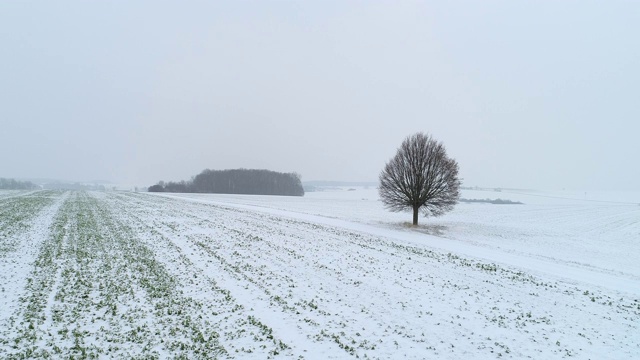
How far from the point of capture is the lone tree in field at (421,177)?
40906 millimetres

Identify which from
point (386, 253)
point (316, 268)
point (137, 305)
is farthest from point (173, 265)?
point (386, 253)

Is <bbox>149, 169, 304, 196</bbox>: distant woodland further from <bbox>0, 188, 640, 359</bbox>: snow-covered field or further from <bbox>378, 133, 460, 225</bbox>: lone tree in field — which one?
<bbox>0, 188, 640, 359</bbox>: snow-covered field

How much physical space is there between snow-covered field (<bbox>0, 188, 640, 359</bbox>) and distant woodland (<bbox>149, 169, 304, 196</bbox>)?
12938 cm

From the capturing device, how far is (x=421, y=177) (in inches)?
1620

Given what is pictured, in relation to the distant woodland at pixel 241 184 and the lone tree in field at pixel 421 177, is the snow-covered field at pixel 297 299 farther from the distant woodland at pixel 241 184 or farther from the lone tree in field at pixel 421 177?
the distant woodland at pixel 241 184

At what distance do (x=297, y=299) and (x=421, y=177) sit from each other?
30.9 m

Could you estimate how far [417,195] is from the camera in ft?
136

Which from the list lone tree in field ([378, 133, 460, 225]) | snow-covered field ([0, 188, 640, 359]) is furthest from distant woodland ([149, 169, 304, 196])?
snow-covered field ([0, 188, 640, 359])

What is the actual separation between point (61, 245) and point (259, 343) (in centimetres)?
1733

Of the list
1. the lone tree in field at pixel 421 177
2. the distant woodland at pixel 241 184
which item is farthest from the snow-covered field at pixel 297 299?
the distant woodland at pixel 241 184

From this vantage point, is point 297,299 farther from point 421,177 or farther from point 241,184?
point 241,184

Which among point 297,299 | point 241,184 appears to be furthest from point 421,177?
point 241,184

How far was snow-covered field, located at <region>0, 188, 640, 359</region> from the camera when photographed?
31.5 ft

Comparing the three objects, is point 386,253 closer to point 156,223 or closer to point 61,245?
point 61,245
